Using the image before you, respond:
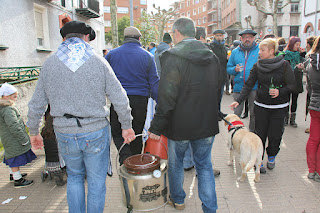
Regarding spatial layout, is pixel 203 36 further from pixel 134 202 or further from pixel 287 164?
pixel 134 202

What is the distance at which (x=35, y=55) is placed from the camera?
10852 mm

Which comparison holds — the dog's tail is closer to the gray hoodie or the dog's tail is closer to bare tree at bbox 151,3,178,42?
the gray hoodie

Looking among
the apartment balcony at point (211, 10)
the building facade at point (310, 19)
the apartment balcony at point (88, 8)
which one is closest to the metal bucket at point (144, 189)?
the apartment balcony at point (88, 8)

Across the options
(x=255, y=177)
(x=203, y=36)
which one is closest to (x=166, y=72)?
(x=255, y=177)

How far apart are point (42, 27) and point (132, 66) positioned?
1000cm

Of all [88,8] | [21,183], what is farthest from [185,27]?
[88,8]

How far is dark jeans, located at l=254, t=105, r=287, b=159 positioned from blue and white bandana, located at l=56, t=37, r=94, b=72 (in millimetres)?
2689

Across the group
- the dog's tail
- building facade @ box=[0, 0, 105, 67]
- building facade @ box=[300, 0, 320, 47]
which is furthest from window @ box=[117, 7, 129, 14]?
the dog's tail

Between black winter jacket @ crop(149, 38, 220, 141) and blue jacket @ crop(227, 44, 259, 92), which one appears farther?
blue jacket @ crop(227, 44, 259, 92)

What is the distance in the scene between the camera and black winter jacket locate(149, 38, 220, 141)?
2486mm

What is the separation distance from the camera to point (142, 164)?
8.61 ft

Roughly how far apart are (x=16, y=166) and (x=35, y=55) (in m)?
8.30

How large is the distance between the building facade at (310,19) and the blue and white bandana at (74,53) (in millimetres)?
24624

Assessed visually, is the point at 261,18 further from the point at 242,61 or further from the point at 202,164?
the point at 202,164
